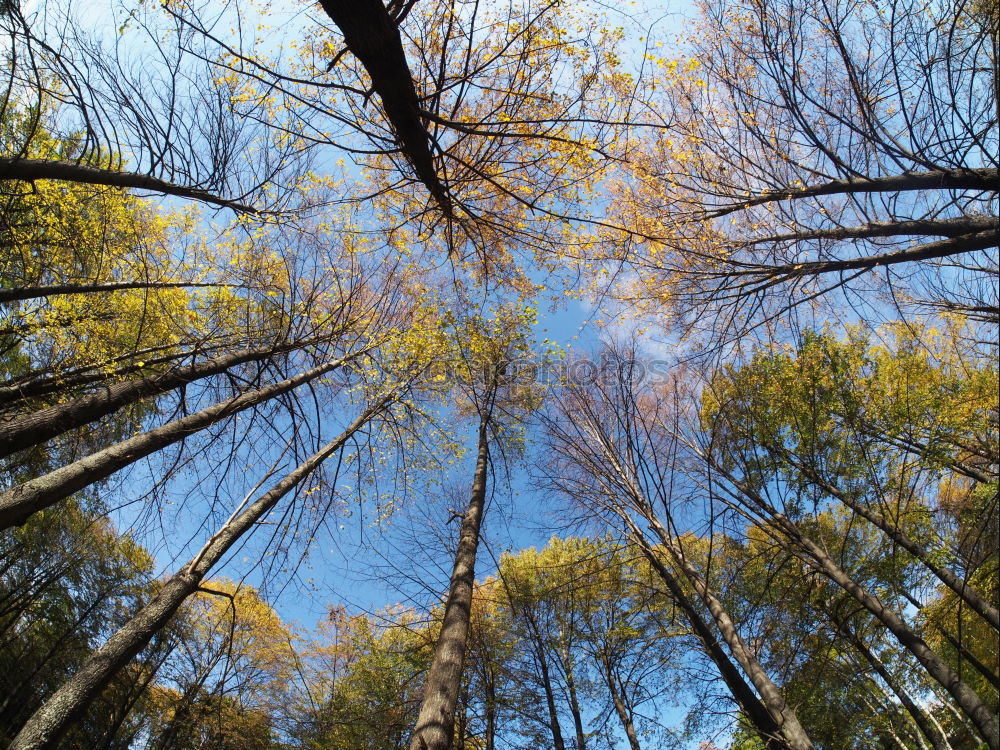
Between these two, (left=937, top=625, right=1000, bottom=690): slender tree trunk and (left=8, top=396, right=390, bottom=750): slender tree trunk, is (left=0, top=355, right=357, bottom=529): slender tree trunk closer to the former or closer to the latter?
(left=8, top=396, right=390, bottom=750): slender tree trunk

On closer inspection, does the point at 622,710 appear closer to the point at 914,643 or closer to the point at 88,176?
the point at 914,643

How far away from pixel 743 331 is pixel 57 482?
22.7 ft

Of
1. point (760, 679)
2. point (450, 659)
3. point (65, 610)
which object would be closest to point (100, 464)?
point (450, 659)

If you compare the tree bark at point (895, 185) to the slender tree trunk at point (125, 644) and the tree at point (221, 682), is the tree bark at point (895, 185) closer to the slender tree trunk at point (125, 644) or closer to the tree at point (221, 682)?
the slender tree trunk at point (125, 644)

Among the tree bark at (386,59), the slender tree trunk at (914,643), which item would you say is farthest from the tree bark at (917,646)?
the tree bark at (386,59)

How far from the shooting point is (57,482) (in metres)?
3.43

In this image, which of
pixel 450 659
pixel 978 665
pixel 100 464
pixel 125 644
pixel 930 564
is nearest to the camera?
pixel 125 644

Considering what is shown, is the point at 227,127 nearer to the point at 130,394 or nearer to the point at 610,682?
the point at 130,394

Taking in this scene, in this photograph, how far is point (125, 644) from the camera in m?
3.24

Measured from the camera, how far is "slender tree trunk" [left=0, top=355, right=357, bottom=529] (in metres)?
3.21

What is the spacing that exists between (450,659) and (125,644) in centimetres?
245

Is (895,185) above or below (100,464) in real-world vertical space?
above

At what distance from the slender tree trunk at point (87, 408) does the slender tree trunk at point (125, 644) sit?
1.63 m

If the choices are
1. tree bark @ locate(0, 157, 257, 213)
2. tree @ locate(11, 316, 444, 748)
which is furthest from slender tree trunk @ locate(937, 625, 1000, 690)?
tree bark @ locate(0, 157, 257, 213)
